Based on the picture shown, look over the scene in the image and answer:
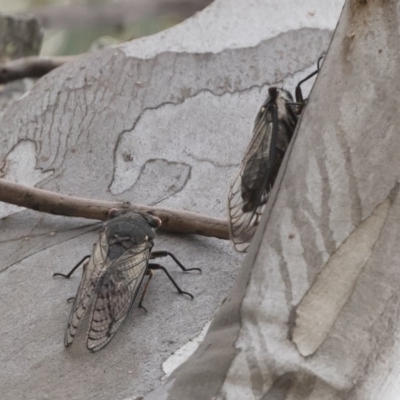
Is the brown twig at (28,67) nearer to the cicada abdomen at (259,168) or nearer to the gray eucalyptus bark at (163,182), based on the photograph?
the gray eucalyptus bark at (163,182)

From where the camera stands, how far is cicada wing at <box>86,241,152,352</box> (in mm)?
1330

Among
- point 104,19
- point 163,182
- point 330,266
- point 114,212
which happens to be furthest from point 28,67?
point 330,266

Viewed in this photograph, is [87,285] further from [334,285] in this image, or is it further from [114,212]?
[334,285]

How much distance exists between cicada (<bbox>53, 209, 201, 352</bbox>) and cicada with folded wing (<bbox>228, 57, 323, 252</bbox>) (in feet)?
0.38

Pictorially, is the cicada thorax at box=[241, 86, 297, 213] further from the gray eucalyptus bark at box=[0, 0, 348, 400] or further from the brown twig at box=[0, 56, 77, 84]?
the brown twig at box=[0, 56, 77, 84]

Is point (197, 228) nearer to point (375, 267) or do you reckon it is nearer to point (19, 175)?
point (19, 175)

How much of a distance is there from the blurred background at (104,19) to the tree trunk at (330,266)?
109 inches

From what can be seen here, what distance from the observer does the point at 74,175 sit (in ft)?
5.91

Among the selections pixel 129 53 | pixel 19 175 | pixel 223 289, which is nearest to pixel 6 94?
pixel 129 53

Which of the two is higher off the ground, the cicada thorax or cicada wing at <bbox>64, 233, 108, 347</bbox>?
the cicada thorax

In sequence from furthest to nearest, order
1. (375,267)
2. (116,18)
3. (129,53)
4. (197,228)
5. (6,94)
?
1. (116,18)
2. (6,94)
3. (129,53)
4. (197,228)
5. (375,267)

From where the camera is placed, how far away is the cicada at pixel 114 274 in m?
1.35

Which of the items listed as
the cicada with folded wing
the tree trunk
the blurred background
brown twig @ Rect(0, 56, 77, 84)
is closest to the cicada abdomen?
the cicada with folded wing

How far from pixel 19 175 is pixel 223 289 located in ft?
1.84
